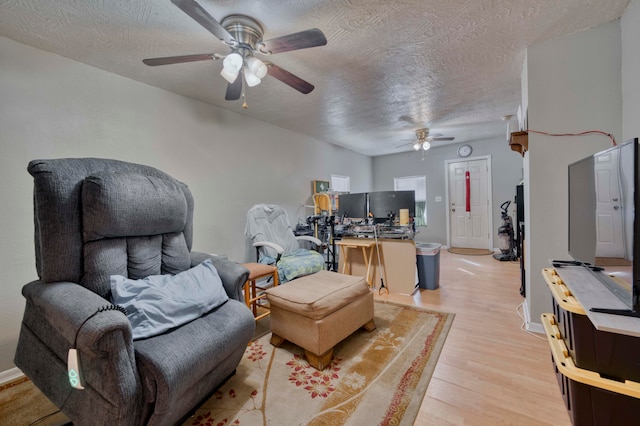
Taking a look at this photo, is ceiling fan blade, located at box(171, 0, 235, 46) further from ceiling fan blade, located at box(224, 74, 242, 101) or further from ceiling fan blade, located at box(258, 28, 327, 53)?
ceiling fan blade, located at box(224, 74, 242, 101)

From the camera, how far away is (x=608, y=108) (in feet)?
5.89

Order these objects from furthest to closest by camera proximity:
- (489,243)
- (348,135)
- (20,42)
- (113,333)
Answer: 1. (489,243)
2. (348,135)
3. (20,42)
4. (113,333)

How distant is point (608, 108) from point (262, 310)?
129 inches

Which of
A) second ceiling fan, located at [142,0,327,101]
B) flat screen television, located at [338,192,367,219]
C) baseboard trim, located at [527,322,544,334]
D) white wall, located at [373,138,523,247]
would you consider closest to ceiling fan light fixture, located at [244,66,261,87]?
second ceiling fan, located at [142,0,327,101]

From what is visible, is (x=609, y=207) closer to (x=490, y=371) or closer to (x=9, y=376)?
(x=490, y=371)

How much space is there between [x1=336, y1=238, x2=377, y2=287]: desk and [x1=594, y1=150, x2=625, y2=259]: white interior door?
1.99 metres

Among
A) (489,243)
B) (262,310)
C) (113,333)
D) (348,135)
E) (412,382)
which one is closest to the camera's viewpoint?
(113,333)

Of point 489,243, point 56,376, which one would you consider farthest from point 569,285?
point 489,243

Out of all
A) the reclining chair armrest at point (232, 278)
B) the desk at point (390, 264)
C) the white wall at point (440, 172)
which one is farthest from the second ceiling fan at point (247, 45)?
the white wall at point (440, 172)

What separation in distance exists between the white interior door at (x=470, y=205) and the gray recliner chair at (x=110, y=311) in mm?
5226

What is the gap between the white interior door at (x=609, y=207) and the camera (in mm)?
1024

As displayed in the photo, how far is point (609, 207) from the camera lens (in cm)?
108

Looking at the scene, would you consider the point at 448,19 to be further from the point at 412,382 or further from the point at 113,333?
the point at 113,333

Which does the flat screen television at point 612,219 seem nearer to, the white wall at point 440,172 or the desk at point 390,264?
the desk at point 390,264
